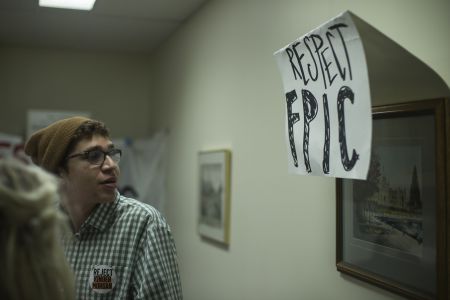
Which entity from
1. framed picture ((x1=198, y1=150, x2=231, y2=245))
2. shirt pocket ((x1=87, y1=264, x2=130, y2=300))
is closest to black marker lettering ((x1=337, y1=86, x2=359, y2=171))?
shirt pocket ((x1=87, y1=264, x2=130, y2=300))

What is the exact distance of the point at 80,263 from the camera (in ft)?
4.79

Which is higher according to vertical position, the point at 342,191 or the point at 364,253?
the point at 342,191

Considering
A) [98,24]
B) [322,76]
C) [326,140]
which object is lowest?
[326,140]

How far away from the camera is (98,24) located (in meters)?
3.40

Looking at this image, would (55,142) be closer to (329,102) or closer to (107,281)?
(107,281)

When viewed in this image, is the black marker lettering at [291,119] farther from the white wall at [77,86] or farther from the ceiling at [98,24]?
the white wall at [77,86]

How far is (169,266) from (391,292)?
61 cm

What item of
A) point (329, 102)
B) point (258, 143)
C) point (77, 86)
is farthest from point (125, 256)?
point (77, 86)

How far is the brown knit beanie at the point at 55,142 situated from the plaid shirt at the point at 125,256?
19 cm

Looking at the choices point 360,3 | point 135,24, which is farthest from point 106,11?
point 360,3

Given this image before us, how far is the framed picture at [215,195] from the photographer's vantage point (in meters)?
2.53

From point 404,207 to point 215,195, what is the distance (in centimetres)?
149

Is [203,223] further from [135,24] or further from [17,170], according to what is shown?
[17,170]

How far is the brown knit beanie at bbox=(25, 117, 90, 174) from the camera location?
151cm
